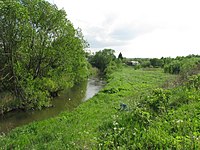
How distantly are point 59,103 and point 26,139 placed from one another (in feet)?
45.0

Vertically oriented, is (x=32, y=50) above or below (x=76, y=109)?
above

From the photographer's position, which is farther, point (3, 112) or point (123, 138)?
point (3, 112)

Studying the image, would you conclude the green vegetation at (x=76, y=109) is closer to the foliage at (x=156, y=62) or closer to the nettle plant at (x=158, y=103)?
the nettle plant at (x=158, y=103)

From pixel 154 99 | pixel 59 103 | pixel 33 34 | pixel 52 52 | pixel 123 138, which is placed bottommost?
pixel 59 103

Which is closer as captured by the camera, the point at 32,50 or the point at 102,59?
the point at 32,50

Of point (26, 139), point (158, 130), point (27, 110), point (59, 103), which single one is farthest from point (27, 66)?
point (158, 130)

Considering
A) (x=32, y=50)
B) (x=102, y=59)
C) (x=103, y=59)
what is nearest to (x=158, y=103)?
(x=32, y=50)

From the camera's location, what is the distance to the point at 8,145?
32.1 ft

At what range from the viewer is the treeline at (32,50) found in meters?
16.6

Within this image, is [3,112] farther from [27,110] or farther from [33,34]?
[33,34]

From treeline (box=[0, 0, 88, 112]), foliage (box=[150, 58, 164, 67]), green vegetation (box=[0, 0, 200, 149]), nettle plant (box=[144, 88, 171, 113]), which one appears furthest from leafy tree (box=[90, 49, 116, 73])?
nettle plant (box=[144, 88, 171, 113])

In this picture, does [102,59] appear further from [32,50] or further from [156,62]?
[32,50]

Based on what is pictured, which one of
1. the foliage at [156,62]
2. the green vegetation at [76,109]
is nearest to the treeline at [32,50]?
the green vegetation at [76,109]

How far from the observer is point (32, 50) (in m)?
19.6
